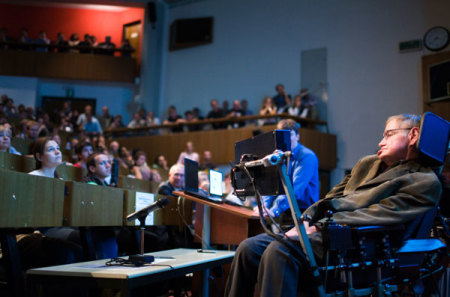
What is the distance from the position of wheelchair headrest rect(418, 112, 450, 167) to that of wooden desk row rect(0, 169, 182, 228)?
1917 millimetres

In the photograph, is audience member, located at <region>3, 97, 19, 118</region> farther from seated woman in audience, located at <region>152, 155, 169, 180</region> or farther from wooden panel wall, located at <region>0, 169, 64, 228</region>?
wooden panel wall, located at <region>0, 169, 64, 228</region>

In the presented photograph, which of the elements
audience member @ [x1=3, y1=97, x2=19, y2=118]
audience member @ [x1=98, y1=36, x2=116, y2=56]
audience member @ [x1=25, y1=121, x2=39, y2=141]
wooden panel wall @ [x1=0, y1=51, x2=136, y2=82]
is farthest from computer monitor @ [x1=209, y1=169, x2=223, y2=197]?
audience member @ [x1=98, y1=36, x2=116, y2=56]

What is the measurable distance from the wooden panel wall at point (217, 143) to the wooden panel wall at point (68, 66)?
259 cm

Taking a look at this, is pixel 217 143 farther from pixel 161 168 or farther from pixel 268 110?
pixel 161 168

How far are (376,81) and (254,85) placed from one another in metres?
2.89

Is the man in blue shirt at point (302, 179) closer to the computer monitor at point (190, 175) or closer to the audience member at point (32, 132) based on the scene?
the computer monitor at point (190, 175)

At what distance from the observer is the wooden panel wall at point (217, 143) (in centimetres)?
863

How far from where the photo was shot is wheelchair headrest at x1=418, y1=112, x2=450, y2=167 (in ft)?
6.20

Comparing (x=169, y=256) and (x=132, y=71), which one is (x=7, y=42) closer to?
(x=132, y=71)

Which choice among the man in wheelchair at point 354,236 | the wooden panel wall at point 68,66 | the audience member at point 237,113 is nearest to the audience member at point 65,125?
the wooden panel wall at point 68,66

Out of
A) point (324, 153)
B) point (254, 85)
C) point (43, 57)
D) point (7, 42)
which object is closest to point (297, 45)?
point (254, 85)

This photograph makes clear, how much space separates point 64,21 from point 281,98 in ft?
24.8

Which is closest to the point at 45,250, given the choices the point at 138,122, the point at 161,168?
the point at 161,168

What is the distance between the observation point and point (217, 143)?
9.16 m
